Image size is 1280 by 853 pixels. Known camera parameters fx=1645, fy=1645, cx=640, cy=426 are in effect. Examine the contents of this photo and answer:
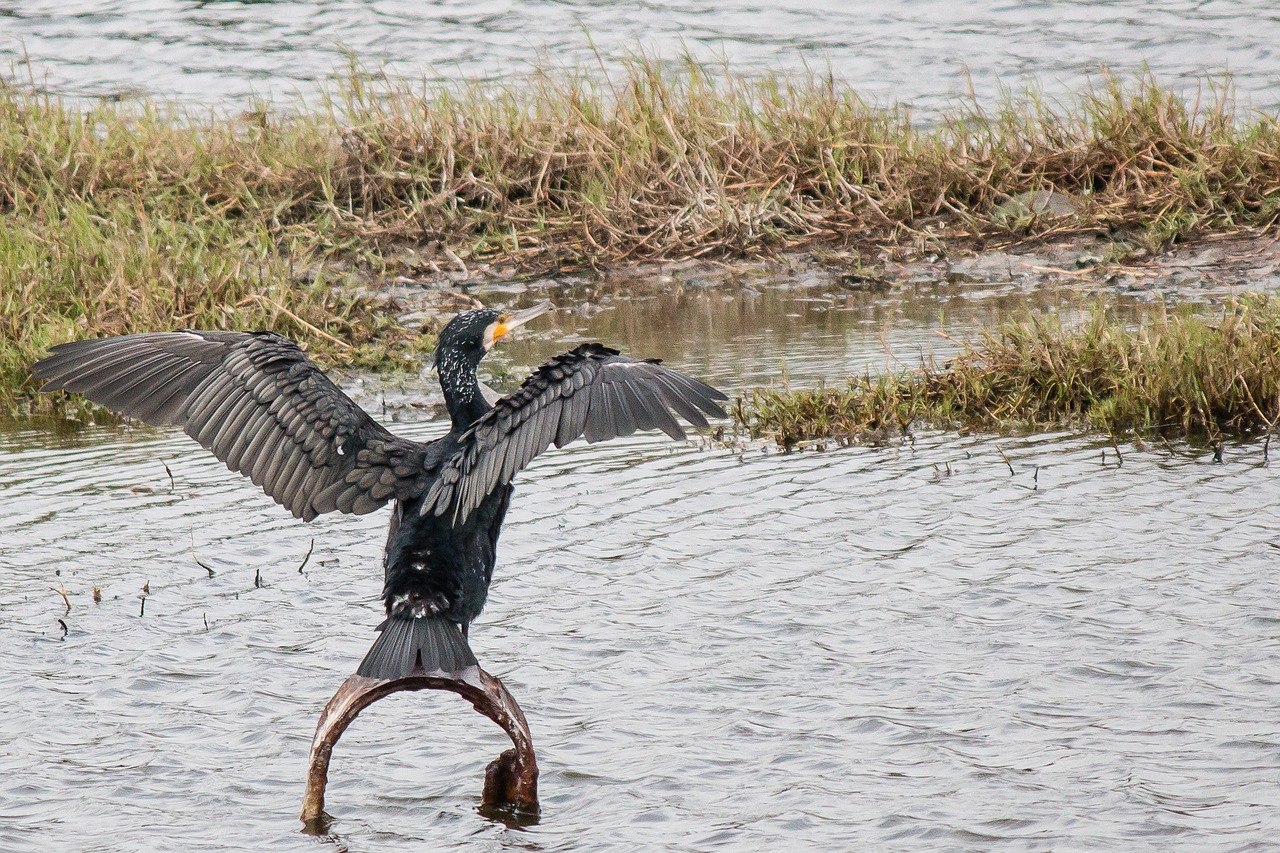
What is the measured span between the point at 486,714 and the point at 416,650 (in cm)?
27

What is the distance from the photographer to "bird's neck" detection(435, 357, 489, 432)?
213 inches

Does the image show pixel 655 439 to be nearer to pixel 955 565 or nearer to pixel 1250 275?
pixel 955 565

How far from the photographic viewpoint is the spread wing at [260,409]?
5.21 meters

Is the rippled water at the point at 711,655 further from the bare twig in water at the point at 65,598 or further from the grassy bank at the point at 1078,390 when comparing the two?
the grassy bank at the point at 1078,390

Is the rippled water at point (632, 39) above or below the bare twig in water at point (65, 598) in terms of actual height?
above

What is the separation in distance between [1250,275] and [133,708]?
7.34 metres

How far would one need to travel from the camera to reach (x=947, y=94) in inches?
599

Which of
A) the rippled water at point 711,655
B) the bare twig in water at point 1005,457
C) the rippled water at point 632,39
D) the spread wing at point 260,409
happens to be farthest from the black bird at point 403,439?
the rippled water at point 632,39

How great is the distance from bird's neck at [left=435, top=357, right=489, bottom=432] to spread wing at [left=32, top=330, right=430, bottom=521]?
0.17 metres

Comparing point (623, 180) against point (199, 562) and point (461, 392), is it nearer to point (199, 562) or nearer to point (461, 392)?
point (199, 562)

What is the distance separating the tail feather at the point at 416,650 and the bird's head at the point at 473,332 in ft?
3.55

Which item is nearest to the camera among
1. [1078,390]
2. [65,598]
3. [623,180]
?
[65,598]

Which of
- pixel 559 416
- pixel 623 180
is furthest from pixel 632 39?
pixel 559 416

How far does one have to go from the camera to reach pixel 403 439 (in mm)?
5340
